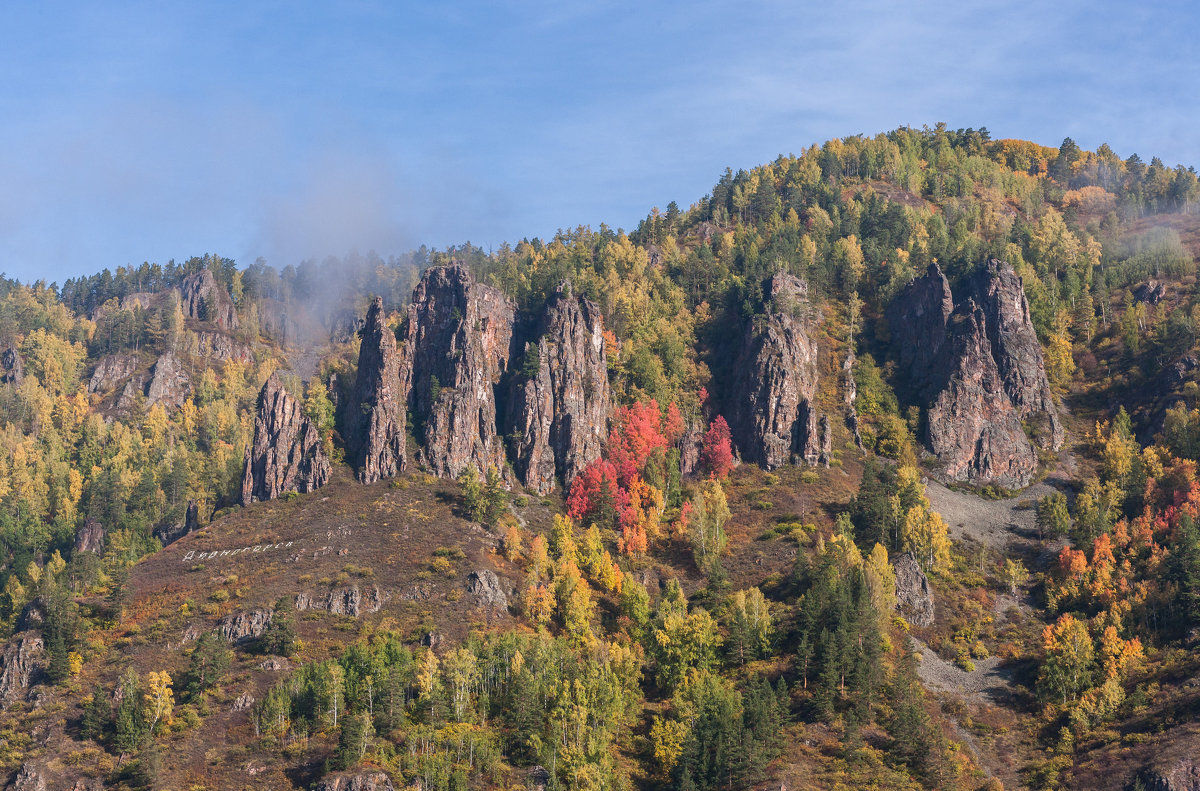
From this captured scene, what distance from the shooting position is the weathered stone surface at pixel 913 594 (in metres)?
173

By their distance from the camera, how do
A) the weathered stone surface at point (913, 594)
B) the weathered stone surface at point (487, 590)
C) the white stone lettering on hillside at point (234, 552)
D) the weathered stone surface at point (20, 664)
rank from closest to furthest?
the weathered stone surface at point (20, 664) < the weathered stone surface at point (487, 590) < the weathered stone surface at point (913, 594) < the white stone lettering on hillside at point (234, 552)

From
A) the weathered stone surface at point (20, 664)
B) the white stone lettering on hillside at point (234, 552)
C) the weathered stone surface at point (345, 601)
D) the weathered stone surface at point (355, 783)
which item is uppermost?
the white stone lettering on hillside at point (234, 552)

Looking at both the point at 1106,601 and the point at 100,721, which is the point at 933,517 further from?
the point at 100,721

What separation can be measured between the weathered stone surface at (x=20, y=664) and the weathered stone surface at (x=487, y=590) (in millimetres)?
57843

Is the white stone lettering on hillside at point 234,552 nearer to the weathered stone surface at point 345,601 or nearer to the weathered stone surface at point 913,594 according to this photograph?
the weathered stone surface at point 345,601

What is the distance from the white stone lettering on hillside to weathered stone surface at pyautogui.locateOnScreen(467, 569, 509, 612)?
3214 cm

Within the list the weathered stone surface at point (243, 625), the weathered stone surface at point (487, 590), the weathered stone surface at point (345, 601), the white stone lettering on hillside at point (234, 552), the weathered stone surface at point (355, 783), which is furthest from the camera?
the white stone lettering on hillside at point (234, 552)

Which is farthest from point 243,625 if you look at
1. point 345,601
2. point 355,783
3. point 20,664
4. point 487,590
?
point 355,783

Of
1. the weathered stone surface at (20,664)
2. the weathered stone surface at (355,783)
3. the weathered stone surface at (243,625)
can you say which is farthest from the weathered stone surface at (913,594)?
the weathered stone surface at (20,664)

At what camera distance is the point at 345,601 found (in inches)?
6398

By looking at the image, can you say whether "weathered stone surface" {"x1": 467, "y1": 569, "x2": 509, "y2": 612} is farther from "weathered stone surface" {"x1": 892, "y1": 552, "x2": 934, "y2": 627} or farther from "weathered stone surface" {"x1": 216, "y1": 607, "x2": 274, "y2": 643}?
"weathered stone surface" {"x1": 892, "y1": 552, "x2": 934, "y2": 627}

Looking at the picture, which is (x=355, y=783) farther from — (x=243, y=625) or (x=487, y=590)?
(x=487, y=590)

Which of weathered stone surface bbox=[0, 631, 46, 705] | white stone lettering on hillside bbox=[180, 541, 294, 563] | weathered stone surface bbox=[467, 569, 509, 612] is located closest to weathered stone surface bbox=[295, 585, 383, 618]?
weathered stone surface bbox=[467, 569, 509, 612]

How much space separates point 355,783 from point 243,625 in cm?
3861
